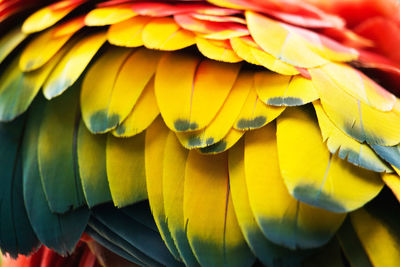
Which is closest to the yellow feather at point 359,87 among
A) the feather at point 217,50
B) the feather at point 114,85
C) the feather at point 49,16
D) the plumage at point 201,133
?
the plumage at point 201,133

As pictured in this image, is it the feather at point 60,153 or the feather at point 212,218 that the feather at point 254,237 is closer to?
the feather at point 212,218

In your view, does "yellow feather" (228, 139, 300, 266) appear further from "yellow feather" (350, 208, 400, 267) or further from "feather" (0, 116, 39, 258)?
"feather" (0, 116, 39, 258)

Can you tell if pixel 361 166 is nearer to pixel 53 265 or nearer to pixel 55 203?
pixel 55 203

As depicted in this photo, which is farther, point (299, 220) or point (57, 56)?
point (57, 56)

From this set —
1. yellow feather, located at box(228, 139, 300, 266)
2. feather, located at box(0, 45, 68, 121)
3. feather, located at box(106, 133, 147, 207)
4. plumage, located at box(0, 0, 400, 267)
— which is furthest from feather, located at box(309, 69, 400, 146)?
feather, located at box(0, 45, 68, 121)

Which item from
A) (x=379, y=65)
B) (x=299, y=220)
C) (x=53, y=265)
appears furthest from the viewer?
(x=53, y=265)

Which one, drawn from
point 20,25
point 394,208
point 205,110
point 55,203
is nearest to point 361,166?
point 394,208

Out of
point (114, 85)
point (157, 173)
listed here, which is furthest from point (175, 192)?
point (114, 85)

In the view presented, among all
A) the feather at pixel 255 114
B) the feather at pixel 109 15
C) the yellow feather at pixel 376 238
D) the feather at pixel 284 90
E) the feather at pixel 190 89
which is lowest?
the yellow feather at pixel 376 238
